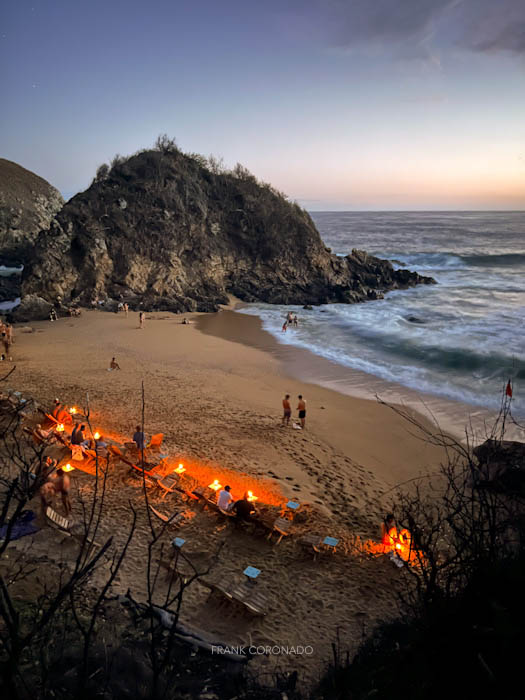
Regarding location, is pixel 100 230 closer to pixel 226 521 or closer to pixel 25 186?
pixel 226 521

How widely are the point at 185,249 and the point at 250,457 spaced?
29.4 metres

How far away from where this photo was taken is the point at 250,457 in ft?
36.4

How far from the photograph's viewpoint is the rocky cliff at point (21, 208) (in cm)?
5631

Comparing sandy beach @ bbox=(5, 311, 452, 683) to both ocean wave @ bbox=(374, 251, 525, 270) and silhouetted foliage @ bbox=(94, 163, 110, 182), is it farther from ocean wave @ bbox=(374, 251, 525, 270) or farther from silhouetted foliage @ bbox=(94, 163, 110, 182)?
ocean wave @ bbox=(374, 251, 525, 270)

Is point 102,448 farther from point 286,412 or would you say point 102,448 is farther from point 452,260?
point 452,260

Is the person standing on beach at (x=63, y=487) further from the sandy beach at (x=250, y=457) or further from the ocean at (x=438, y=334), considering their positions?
the ocean at (x=438, y=334)

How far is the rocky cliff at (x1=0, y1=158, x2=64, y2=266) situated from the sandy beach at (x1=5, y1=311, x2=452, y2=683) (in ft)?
98.0

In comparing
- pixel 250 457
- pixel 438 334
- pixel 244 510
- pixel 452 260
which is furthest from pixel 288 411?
pixel 452 260

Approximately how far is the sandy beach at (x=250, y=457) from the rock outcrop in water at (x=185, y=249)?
8682 millimetres

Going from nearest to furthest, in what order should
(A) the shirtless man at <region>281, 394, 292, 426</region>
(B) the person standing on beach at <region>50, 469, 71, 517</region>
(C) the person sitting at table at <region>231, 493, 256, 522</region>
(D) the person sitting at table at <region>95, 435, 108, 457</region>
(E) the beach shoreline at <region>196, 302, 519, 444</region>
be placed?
(B) the person standing on beach at <region>50, 469, 71, 517</region>, (C) the person sitting at table at <region>231, 493, 256, 522</region>, (D) the person sitting at table at <region>95, 435, 108, 457</region>, (A) the shirtless man at <region>281, 394, 292, 426</region>, (E) the beach shoreline at <region>196, 302, 519, 444</region>

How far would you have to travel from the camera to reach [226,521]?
322 inches

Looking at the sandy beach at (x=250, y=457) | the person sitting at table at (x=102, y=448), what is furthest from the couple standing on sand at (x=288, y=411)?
the person sitting at table at (x=102, y=448)

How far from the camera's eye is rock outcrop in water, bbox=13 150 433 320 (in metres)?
32.0

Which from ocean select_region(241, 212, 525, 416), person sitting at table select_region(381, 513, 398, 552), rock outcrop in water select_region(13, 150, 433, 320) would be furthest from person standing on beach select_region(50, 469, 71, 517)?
rock outcrop in water select_region(13, 150, 433, 320)
